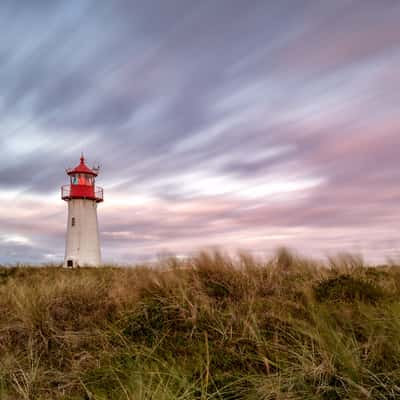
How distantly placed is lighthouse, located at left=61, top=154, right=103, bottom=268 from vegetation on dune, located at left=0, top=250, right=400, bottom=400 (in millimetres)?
19713

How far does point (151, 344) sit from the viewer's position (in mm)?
4133

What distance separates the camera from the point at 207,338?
400 centimetres

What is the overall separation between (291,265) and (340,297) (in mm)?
2828

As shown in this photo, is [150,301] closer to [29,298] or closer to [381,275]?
[29,298]

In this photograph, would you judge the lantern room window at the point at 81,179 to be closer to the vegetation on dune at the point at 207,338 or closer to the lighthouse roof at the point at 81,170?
the lighthouse roof at the point at 81,170

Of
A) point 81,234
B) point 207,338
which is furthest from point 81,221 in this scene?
point 207,338

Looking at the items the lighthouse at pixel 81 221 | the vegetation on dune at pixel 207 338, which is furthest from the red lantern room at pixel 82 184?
the vegetation on dune at pixel 207 338

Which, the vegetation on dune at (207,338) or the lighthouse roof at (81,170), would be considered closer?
the vegetation on dune at (207,338)

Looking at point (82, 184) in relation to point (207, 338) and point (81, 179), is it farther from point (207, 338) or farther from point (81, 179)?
point (207, 338)

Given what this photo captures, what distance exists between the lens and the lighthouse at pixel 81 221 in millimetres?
25812

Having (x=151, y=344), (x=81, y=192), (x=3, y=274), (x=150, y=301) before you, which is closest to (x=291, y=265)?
(x=150, y=301)

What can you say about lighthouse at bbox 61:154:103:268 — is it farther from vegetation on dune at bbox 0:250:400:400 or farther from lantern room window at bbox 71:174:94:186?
Result: vegetation on dune at bbox 0:250:400:400

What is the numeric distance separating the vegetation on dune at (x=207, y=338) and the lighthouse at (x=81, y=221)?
19713 mm

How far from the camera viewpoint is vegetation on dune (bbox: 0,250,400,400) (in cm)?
284
